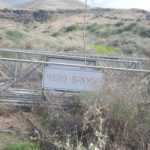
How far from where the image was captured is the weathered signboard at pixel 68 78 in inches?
422

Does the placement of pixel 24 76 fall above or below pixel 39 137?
above

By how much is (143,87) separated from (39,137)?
2.67 m

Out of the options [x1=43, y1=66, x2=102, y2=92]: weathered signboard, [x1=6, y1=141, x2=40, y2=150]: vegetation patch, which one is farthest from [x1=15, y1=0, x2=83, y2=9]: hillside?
[x1=6, y1=141, x2=40, y2=150]: vegetation patch

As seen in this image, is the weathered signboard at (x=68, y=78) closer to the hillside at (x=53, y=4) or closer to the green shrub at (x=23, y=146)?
the green shrub at (x=23, y=146)

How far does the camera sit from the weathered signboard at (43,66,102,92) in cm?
1071

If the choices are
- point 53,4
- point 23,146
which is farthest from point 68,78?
point 53,4

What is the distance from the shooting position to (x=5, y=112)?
10.5 meters

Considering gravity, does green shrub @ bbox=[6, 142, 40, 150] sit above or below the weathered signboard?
below

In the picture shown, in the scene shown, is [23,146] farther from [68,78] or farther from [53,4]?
[53,4]

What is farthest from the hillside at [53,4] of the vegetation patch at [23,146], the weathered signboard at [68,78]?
the vegetation patch at [23,146]

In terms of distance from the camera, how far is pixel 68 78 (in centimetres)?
1084

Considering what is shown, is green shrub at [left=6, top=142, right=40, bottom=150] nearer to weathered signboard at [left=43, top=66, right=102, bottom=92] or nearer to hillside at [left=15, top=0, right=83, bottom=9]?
weathered signboard at [left=43, top=66, right=102, bottom=92]

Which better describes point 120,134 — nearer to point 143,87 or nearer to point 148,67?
point 143,87

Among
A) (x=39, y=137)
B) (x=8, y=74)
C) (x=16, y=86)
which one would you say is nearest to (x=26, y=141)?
(x=39, y=137)
